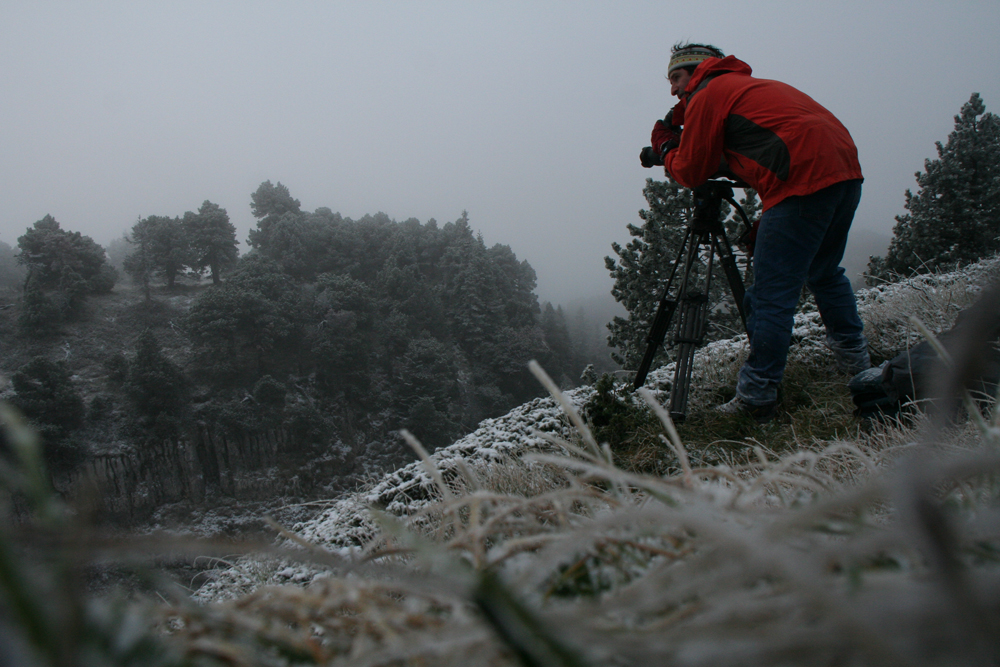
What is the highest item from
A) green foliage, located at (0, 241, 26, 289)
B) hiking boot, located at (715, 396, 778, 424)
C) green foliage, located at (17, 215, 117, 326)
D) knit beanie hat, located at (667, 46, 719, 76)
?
green foliage, located at (0, 241, 26, 289)

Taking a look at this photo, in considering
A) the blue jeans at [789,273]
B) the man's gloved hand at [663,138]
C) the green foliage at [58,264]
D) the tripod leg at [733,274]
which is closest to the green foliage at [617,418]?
the blue jeans at [789,273]

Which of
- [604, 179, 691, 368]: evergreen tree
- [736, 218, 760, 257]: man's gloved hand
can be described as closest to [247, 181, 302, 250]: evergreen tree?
[604, 179, 691, 368]: evergreen tree

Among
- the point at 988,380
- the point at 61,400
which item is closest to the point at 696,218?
the point at 988,380

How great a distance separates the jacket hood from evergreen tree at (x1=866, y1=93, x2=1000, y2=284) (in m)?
13.1

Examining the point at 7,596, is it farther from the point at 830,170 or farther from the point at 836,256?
the point at 836,256

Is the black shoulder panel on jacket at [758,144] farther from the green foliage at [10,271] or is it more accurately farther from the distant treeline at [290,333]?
the green foliage at [10,271]

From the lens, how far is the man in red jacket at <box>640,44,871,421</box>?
243cm

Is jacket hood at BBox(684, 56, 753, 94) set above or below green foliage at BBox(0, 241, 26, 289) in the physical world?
below

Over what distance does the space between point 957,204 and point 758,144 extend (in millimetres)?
16649

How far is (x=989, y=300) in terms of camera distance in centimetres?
33

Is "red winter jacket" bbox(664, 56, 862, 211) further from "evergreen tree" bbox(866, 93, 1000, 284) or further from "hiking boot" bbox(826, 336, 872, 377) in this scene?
"evergreen tree" bbox(866, 93, 1000, 284)

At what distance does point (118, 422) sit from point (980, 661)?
32050mm

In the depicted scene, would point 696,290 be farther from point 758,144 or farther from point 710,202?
point 758,144

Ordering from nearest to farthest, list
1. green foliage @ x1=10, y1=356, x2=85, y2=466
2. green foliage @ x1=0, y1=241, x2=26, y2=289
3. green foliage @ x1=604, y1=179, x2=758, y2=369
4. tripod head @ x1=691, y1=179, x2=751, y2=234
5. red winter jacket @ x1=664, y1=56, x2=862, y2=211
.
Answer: red winter jacket @ x1=664, y1=56, x2=862, y2=211 < tripod head @ x1=691, y1=179, x2=751, y2=234 < green foliage @ x1=604, y1=179, x2=758, y2=369 < green foliage @ x1=10, y1=356, x2=85, y2=466 < green foliage @ x1=0, y1=241, x2=26, y2=289
